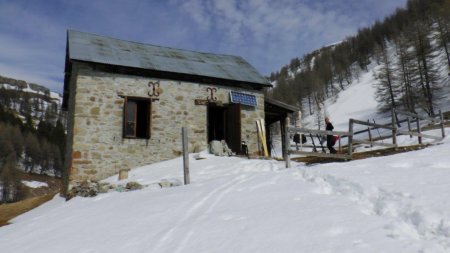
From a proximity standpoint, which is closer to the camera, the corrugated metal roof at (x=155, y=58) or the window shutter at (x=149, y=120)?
the window shutter at (x=149, y=120)

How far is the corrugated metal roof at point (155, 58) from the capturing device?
43.9 ft

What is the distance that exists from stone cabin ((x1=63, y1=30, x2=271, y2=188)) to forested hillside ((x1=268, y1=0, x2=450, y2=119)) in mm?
30551

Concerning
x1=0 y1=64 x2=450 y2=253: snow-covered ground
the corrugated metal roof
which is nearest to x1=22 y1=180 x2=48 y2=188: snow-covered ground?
the corrugated metal roof

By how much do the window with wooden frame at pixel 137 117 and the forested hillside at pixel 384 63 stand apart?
110ft

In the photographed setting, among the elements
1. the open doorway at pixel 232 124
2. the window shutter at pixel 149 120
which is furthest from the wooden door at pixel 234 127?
the window shutter at pixel 149 120

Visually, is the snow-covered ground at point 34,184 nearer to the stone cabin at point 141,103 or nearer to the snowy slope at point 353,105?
the snowy slope at point 353,105

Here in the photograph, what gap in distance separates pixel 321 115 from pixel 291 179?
174ft

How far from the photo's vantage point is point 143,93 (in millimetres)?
13398

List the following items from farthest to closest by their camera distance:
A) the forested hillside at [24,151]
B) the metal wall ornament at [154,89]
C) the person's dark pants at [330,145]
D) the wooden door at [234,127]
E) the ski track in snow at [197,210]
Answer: the forested hillside at [24,151] → the wooden door at [234,127] → the metal wall ornament at [154,89] → the person's dark pants at [330,145] → the ski track in snow at [197,210]

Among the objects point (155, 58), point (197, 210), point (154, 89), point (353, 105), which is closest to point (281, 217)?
point (197, 210)

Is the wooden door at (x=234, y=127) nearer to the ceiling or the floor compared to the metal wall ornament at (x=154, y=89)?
nearer to the floor

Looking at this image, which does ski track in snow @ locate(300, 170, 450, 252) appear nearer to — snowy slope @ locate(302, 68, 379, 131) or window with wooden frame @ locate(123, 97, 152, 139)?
window with wooden frame @ locate(123, 97, 152, 139)

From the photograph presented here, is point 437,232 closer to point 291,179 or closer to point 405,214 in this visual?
point 405,214

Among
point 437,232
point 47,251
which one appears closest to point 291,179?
point 437,232
